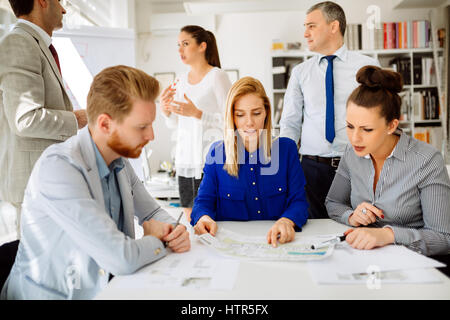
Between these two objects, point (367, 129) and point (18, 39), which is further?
point (18, 39)

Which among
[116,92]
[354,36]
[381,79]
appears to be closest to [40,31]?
[116,92]

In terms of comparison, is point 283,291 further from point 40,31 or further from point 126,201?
point 40,31

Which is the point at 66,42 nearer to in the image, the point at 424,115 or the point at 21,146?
the point at 21,146

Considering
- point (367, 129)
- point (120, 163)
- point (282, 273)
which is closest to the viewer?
point (282, 273)

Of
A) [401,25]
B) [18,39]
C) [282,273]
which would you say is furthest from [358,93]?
[401,25]

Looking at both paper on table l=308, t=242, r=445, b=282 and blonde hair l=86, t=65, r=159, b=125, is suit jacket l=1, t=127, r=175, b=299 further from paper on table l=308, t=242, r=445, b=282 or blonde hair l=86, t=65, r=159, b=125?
paper on table l=308, t=242, r=445, b=282

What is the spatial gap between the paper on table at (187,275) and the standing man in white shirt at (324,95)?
113 centimetres

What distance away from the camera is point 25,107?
50.2 inches

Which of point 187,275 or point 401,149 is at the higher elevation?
point 401,149

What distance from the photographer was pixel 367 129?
118cm

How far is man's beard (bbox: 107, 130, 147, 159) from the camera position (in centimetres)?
90

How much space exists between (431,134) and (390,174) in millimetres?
2946

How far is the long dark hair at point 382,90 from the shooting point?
46.1 inches

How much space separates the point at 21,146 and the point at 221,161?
77cm
